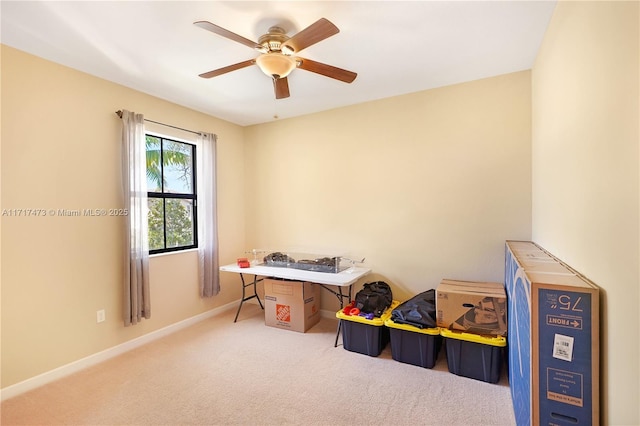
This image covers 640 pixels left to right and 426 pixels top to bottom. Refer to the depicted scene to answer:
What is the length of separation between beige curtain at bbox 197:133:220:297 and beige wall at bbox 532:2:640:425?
3501 millimetres

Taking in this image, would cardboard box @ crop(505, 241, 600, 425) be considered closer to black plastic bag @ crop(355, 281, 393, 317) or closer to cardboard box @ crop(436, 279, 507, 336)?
cardboard box @ crop(436, 279, 507, 336)

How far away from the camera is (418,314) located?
2584 mm

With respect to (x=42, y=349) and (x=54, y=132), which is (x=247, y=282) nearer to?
(x=42, y=349)

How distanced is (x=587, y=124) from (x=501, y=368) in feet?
6.52

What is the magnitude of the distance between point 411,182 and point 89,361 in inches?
142

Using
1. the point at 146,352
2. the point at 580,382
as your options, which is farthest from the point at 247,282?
the point at 580,382

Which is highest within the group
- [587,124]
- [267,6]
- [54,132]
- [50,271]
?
[267,6]

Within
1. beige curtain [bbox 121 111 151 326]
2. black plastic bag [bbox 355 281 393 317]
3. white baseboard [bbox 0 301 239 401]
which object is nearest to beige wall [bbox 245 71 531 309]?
black plastic bag [bbox 355 281 393 317]

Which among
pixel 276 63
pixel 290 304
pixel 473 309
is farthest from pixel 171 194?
pixel 473 309

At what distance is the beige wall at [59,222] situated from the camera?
2.27 m

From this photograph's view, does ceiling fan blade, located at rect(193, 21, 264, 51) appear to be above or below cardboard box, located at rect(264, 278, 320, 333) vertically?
above

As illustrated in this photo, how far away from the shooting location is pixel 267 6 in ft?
6.03

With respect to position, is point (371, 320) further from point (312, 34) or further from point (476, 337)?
point (312, 34)

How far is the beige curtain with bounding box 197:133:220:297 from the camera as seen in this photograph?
3.78m
